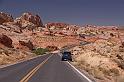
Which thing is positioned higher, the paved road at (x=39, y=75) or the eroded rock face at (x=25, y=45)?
the eroded rock face at (x=25, y=45)

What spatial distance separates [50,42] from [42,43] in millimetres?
9800

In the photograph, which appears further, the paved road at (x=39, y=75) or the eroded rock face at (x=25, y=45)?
the eroded rock face at (x=25, y=45)

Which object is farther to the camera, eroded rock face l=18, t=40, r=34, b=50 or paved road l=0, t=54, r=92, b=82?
eroded rock face l=18, t=40, r=34, b=50

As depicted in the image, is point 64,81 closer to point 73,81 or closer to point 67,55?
point 73,81

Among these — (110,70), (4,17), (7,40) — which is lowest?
(110,70)

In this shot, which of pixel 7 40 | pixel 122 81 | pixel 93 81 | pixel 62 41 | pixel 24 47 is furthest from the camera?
pixel 62 41

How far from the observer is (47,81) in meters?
19.7

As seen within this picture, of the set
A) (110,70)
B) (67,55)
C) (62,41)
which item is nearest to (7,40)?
(67,55)

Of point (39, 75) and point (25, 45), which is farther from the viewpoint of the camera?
point (25, 45)

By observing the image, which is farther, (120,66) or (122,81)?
(120,66)

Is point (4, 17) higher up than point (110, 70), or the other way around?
point (4, 17)

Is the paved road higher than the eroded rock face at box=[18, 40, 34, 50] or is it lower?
lower

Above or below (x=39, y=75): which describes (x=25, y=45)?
above

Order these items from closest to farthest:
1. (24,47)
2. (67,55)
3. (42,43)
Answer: (67,55) → (24,47) → (42,43)
